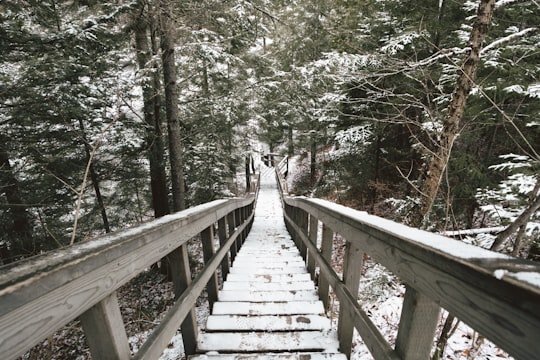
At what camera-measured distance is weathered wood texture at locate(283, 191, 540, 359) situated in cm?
63

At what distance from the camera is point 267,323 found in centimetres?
248

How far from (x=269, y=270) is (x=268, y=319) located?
1400mm

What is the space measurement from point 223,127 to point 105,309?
9422 mm

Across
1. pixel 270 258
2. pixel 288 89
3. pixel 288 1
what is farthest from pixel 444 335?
pixel 288 89

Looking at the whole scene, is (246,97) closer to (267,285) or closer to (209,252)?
(267,285)

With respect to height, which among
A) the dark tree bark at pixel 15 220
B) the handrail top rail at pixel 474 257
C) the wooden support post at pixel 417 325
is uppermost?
the handrail top rail at pixel 474 257

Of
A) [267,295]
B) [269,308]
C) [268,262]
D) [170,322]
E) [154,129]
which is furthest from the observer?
[154,129]

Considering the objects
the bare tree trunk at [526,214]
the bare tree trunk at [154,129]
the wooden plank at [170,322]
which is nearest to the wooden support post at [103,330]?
the wooden plank at [170,322]

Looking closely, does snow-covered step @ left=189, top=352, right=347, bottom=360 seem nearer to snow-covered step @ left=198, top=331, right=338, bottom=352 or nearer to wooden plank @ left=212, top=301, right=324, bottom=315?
snow-covered step @ left=198, top=331, right=338, bottom=352

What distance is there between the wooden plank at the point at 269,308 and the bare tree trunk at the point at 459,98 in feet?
7.14

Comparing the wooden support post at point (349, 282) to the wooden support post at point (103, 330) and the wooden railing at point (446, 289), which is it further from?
the wooden support post at point (103, 330)

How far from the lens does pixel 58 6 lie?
7.24 metres

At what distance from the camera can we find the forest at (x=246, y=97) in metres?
3.95

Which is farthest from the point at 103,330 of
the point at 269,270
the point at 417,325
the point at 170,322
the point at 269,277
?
the point at 269,270
